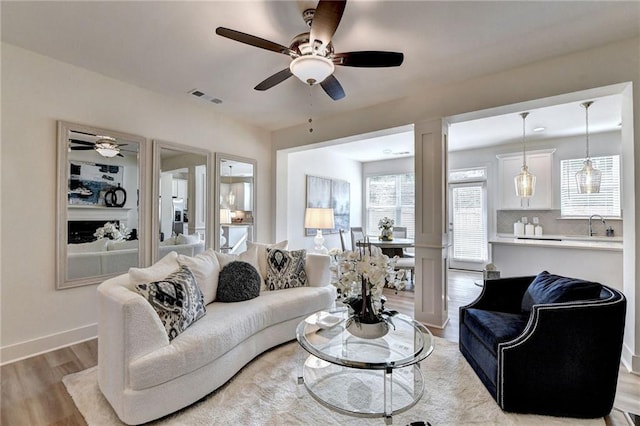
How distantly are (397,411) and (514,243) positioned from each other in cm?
326

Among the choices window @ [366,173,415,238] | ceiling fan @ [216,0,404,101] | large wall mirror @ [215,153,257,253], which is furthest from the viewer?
window @ [366,173,415,238]

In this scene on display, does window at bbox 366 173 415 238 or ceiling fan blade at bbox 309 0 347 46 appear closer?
ceiling fan blade at bbox 309 0 347 46

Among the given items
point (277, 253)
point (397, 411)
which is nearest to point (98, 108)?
point (277, 253)

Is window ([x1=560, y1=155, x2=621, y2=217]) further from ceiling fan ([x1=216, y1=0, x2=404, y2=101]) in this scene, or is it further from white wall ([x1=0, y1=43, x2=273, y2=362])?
white wall ([x1=0, y1=43, x2=273, y2=362])

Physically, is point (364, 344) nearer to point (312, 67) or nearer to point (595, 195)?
point (312, 67)

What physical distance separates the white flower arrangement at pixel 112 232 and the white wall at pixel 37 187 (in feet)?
1.24

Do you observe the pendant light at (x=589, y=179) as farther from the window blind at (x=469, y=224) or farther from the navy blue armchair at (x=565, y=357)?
the navy blue armchair at (x=565, y=357)

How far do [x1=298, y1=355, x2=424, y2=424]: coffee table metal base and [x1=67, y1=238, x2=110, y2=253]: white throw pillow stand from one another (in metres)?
2.54

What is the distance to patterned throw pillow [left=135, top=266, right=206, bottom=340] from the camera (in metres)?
1.91

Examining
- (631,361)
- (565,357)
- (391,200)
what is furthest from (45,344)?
(391,200)

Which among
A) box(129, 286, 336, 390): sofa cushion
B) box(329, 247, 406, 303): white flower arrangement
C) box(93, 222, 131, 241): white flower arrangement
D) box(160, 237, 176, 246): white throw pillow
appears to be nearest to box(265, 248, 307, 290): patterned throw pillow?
box(129, 286, 336, 390): sofa cushion

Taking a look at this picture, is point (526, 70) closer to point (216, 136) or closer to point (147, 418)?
point (216, 136)

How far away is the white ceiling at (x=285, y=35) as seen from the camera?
2.08 m

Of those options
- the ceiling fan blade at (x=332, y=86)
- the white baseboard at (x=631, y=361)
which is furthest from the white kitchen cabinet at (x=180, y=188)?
the white baseboard at (x=631, y=361)
